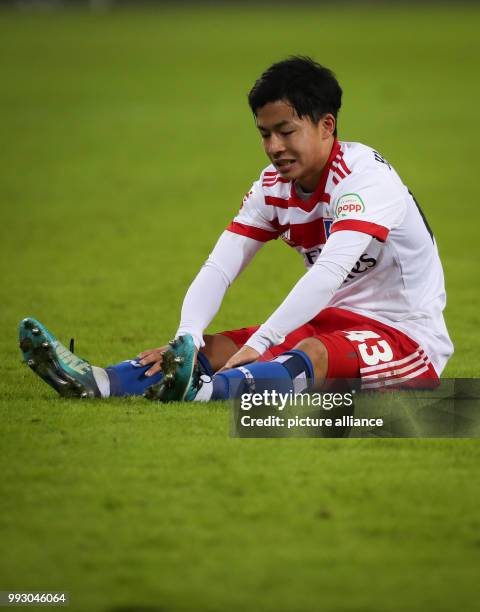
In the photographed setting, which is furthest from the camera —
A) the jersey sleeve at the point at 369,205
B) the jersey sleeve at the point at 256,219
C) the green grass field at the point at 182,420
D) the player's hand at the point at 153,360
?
the jersey sleeve at the point at 256,219

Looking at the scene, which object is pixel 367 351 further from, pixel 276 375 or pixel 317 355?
pixel 276 375

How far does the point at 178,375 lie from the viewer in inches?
217

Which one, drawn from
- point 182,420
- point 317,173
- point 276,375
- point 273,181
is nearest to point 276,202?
point 273,181

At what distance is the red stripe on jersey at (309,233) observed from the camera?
595 centimetres

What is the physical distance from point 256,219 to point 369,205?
732 millimetres

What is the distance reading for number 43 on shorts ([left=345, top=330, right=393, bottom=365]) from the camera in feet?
18.5

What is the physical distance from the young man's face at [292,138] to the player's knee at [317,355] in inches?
29.5

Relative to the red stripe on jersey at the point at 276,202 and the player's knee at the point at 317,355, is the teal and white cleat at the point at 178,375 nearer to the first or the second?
the player's knee at the point at 317,355

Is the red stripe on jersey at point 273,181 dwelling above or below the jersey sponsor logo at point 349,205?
above

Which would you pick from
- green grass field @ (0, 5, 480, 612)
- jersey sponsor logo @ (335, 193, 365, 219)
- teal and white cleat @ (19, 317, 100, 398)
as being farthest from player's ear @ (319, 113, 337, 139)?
teal and white cleat @ (19, 317, 100, 398)

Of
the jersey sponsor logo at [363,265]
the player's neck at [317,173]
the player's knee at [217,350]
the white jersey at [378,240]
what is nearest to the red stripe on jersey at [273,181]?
the white jersey at [378,240]

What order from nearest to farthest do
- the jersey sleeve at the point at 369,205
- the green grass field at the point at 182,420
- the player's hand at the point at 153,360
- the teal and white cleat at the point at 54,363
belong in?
the green grass field at the point at 182,420 → the teal and white cleat at the point at 54,363 → the jersey sleeve at the point at 369,205 → the player's hand at the point at 153,360

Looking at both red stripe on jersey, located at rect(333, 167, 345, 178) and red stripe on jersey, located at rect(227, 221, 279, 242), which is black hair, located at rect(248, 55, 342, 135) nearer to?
red stripe on jersey, located at rect(333, 167, 345, 178)

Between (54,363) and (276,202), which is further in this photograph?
(276,202)
